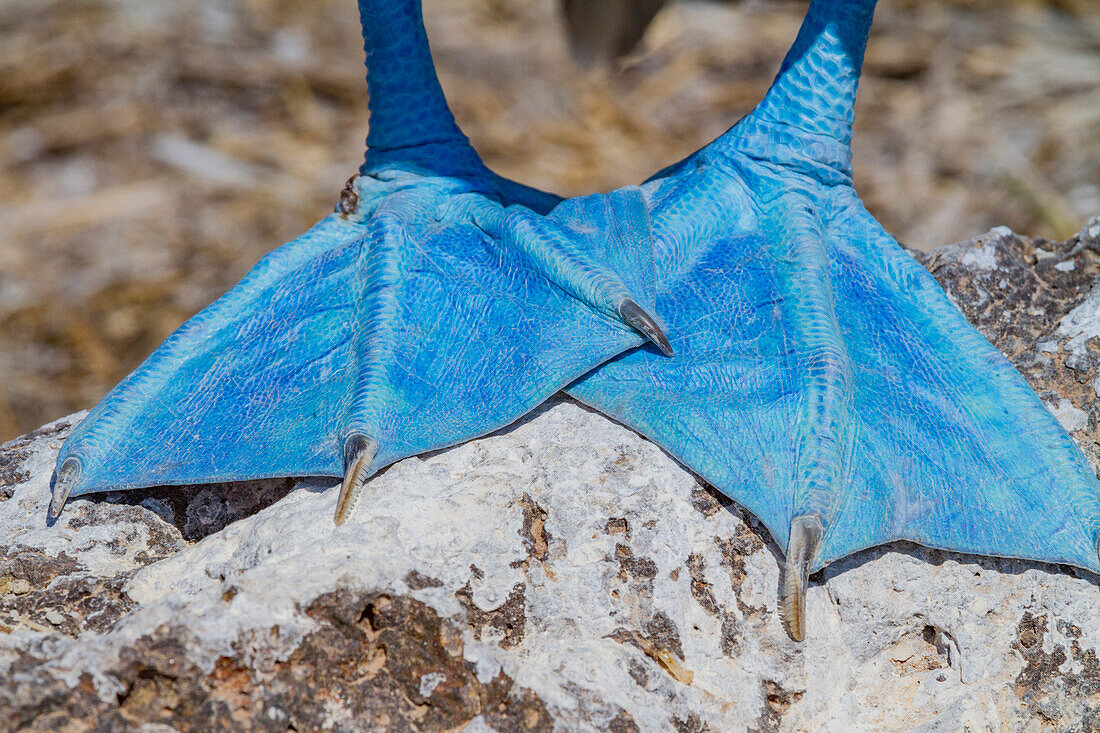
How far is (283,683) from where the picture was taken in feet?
3.23

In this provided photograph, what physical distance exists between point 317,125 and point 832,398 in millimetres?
3527

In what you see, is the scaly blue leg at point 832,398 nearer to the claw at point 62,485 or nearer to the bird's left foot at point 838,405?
the bird's left foot at point 838,405

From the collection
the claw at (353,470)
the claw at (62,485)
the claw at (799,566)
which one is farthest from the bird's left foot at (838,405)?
the claw at (62,485)

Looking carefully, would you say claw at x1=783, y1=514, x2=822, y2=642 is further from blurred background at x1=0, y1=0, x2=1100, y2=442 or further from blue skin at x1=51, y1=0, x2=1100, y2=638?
blurred background at x1=0, y1=0, x2=1100, y2=442

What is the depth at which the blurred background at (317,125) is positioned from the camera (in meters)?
3.95

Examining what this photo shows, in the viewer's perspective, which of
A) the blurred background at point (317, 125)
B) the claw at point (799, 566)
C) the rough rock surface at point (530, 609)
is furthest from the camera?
the blurred background at point (317, 125)

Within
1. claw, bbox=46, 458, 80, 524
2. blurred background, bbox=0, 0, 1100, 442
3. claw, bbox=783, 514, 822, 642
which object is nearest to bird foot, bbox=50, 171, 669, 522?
claw, bbox=46, 458, 80, 524

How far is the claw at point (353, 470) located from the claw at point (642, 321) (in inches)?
12.8

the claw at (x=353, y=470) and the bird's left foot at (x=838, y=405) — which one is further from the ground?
the bird's left foot at (x=838, y=405)

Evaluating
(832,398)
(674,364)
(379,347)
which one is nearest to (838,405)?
(832,398)

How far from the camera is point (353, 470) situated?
3.80ft

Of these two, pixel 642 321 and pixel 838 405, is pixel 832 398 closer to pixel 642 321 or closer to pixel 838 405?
pixel 838 405

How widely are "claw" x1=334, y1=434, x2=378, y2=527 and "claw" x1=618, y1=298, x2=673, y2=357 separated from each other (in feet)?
1.07

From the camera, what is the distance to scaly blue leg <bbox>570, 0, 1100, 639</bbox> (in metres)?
1.20
